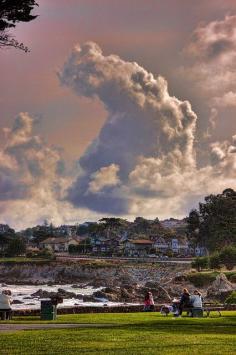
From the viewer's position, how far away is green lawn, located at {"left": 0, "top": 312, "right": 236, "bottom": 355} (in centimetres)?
1809

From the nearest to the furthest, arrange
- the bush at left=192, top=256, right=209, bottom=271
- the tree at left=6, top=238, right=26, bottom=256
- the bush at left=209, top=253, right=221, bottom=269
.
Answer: the bush at left=209, top=253, right=221, bottom=269 → the bush at left=192, top=256, right=209, bottom=271 → the tree at left=6, top=238, right=26, bottom=256

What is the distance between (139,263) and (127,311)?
109 metres

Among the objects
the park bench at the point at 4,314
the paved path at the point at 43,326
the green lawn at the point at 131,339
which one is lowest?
the green lawn at the point at 131,339

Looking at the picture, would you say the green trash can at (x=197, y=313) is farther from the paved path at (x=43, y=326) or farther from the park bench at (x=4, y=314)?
the park bench at (x=4, y=314)

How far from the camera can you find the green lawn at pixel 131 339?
1809cm

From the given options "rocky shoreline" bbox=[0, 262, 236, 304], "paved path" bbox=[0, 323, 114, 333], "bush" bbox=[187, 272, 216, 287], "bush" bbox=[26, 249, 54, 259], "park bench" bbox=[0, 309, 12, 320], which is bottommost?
"paved path" bbox=[0, 323, 114, 333]

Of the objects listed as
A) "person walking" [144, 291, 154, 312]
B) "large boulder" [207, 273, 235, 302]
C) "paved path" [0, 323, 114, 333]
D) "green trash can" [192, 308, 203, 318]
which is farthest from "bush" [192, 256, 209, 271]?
"paved path" [0, 323, 114, 333]

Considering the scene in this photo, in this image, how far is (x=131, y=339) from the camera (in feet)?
68.2

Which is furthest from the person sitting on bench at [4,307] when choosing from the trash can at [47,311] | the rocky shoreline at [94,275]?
the rocky shoreline at [94,275]

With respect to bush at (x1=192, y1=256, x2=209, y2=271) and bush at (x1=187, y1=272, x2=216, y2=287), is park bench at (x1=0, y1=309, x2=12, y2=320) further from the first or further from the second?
bush at (x1=192, y1=256, x2=209, y2=271)

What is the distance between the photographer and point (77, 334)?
22.2m

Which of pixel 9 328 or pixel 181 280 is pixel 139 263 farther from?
pixel 9 328

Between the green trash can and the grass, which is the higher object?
the grass

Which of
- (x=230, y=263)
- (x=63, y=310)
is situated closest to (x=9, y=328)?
(x=63, y=310)
